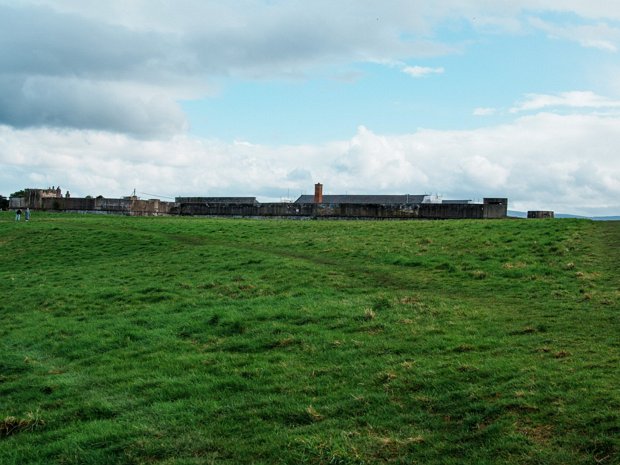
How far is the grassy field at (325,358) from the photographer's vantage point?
24.4ft

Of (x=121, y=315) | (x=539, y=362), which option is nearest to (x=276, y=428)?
(x=539, y=362)

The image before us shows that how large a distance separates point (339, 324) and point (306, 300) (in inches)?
111

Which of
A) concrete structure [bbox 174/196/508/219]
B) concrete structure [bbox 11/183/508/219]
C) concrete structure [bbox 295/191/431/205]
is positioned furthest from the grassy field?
concrete structure [bbox 295/191/431/205]

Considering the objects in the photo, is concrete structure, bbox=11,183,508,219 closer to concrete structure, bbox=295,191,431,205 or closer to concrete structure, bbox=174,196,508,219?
concrete structure, bbox=174,196,508,219

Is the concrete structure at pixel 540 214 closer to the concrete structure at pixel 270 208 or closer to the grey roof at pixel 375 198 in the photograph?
the concrete structure at pixel 270 208

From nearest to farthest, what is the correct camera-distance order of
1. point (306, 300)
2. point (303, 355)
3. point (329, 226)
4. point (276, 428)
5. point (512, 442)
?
point (512, 442), point (276, 428), point (303, 355), point (306, 300), point (329, 226)

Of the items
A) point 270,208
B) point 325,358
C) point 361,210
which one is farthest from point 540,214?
point 325,358

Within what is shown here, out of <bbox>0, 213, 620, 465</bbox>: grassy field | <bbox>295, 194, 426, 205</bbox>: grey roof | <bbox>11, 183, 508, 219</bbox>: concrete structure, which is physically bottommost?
<bbox>0, 213, 620, 465</bbox>: grassy field

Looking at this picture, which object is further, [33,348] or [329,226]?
[329,226]

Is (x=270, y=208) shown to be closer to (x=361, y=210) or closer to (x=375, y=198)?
(x=361, y=210)

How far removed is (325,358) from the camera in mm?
11078

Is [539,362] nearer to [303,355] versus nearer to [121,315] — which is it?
[303,355]

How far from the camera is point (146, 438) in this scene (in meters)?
8.17

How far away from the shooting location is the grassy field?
7438mm
